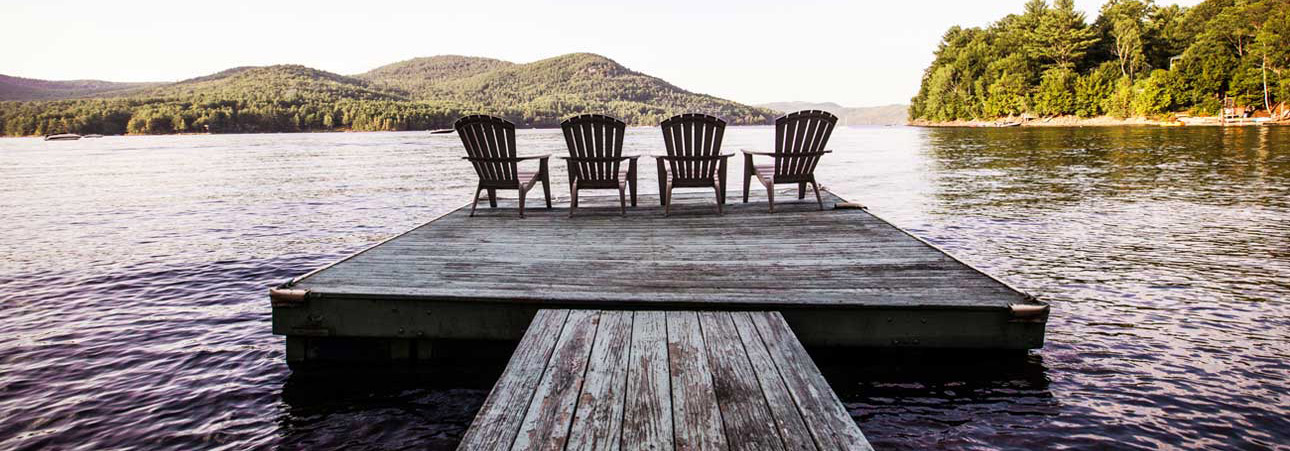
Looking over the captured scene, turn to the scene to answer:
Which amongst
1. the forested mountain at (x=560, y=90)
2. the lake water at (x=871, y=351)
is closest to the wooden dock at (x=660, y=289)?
the lake water at (x=871, y=351)

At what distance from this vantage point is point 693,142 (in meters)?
6.41

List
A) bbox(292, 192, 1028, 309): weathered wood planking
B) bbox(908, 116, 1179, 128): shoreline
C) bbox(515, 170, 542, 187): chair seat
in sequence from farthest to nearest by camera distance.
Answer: bbox(908, 116, 1179, 128): shoreline, bbox(515, 170, 542, 187): chair seat, bbox(292, 192, 1028, 309): weathered wood planking

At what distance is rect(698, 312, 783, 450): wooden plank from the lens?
186 cm

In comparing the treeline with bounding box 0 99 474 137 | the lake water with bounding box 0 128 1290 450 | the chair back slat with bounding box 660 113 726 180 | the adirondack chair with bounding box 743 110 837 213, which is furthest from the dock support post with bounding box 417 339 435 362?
the treeline with bounding box 0 99 474 137

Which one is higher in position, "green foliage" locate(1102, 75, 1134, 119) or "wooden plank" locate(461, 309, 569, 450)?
"green foliage" locate(1102, 75, 1134, 119)

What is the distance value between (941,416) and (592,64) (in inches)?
4753

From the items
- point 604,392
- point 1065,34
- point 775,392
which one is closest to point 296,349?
point 604,392

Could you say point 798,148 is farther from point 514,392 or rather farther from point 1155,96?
point 1155,96

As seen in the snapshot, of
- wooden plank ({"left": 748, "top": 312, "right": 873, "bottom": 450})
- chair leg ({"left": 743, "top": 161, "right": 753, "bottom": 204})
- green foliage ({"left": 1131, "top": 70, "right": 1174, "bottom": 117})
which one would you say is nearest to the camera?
wooden plank ({"left": 748, "top": 312, "right": 873, "bottom": 450})

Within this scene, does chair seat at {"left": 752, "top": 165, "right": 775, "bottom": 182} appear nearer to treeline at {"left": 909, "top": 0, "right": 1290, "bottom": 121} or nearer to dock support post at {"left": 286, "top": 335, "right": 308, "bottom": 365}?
dock support post at {"left": 286, "top": 335, "right": 308, "bottom": 365}

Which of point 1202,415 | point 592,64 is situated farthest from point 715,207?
point 592,64

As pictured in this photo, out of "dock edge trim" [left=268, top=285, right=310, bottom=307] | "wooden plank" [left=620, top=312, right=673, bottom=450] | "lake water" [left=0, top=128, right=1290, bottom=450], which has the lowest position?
"lake water" [left=0, top=128, right=1290, bottom=450]

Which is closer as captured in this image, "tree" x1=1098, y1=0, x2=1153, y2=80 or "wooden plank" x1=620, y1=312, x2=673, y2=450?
"wooden plank" x1=620, y1=312, x2=673, y2=450

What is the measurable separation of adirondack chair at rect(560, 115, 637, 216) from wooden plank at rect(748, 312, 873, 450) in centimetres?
357
